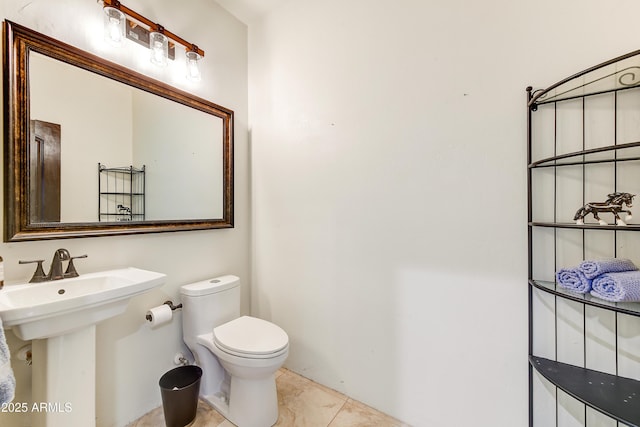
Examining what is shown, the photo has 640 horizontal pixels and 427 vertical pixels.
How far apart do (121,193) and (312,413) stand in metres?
1.57

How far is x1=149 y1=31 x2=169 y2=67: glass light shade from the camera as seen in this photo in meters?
1.48

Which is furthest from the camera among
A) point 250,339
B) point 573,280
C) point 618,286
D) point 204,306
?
point 204,306

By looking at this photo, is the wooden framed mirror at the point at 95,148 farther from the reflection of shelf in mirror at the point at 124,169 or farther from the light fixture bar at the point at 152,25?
the light fixture bar at the point at 152,25

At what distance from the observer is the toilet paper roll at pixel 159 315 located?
1.42 metres

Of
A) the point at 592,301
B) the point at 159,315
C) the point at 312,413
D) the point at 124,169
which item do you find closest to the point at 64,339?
the point at 159,315

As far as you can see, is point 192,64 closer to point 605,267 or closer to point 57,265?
point 57,265

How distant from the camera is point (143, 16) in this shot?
1.47 m

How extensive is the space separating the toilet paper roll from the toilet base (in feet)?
1.60

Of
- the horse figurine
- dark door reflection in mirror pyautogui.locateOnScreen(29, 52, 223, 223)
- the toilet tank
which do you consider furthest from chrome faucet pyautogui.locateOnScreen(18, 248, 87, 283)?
the horse figurine

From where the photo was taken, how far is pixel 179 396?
52.9 inches

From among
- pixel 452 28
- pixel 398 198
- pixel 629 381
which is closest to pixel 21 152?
pixel 398 198

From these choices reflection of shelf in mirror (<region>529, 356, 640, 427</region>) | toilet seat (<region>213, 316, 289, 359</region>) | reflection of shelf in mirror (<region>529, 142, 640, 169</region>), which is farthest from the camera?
toilet seat (<region>213, 316, 289, 359</region>)

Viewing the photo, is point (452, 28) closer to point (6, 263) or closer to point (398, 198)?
point (398, 198)

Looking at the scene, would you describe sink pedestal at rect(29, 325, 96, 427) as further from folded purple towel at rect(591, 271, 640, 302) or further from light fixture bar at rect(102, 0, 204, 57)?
folded purple towel at rect(591, 271, 640, 302)
